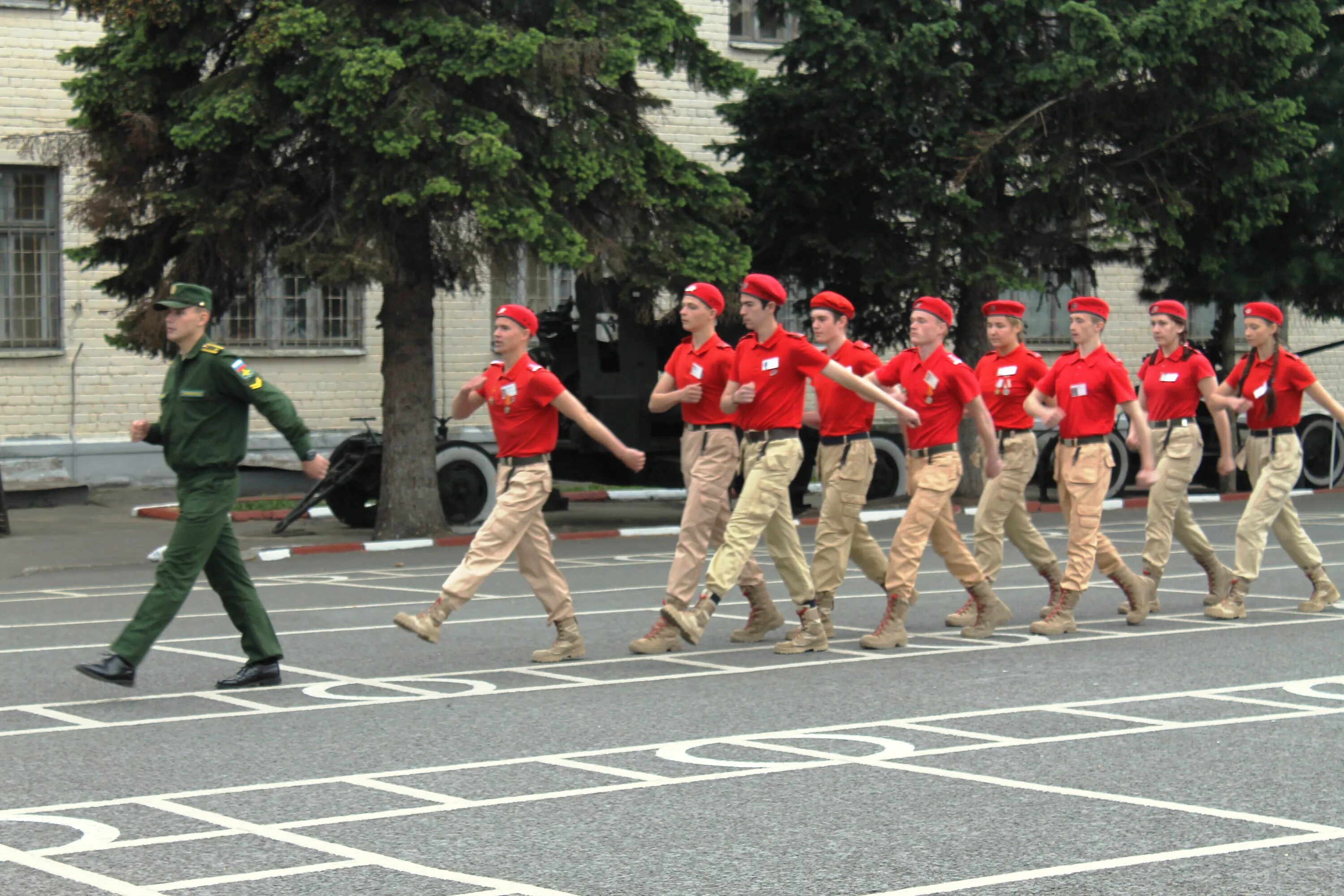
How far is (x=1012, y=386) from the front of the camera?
11.5 m

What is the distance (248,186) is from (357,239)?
3.81ft

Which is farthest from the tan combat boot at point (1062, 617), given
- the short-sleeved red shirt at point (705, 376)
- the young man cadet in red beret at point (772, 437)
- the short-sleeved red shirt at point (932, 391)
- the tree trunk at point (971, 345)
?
the tree trunk at point (971, 345)

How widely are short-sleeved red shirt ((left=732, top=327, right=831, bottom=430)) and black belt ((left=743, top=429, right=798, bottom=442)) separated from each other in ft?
0.06

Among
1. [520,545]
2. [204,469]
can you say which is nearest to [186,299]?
[204,469]

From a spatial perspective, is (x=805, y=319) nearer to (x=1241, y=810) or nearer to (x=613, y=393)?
(x=613, y=393)

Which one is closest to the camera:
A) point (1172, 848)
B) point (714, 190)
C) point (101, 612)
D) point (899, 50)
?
point (1172, 848)

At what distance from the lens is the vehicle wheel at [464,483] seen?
19109 mm

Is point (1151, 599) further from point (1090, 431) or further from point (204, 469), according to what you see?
point (204, 469)

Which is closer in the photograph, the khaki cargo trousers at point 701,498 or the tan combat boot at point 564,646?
the tan combat boot at point 564,646

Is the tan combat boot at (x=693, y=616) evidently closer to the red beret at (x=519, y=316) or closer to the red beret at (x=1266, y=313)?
the red beret at (x=519, y=316)

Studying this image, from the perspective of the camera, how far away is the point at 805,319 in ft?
80.2

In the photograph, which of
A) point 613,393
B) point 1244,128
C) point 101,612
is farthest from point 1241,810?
point 1244,128

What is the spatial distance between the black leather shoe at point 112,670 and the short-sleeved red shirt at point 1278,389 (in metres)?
6.93

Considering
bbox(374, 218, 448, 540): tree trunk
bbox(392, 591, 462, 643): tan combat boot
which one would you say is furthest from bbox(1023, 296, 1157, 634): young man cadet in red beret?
bbox(374, 218, 448, 540): tree trunk
